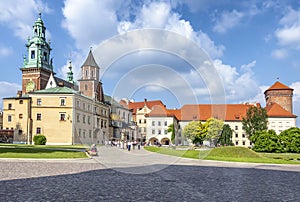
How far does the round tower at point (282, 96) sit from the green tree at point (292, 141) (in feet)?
226

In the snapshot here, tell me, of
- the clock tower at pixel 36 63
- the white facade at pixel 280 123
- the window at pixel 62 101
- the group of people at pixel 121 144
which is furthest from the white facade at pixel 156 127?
the white facade at pixel 280 123

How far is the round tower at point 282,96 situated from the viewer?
4181 inches

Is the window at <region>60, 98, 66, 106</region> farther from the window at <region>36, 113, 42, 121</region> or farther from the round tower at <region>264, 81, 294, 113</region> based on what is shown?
the round tower at <region>264, 81, 294, 113</region>

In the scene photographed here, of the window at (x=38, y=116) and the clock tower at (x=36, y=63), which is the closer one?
the window at (x=38, y=116)

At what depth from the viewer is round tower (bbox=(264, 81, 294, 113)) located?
106 meters

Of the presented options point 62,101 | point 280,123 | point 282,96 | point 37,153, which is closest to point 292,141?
point 37,153

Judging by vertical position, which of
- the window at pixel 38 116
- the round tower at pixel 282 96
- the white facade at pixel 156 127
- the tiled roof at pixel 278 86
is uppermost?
the tiled roof at pixel 278 86

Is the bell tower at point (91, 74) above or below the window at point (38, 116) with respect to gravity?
above

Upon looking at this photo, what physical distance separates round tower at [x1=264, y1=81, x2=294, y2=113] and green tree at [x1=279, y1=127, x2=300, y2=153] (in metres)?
68.8

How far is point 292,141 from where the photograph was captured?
1636 inches

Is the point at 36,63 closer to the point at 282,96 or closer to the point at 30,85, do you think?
the point at 30,85

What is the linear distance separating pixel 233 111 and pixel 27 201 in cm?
10320

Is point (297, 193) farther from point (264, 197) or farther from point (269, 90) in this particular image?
point (269, 90)

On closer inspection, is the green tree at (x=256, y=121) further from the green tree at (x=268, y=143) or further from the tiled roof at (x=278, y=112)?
the green tree at (x=268, y=143)
